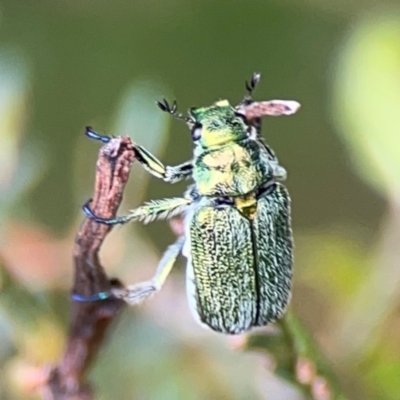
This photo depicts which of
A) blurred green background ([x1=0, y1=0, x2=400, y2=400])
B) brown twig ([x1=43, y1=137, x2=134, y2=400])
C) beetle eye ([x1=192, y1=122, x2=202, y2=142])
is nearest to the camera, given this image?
brown twig ([x1=43, y1=137, x2=134, y2=400])

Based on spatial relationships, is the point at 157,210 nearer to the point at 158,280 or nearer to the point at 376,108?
the point at 158,280

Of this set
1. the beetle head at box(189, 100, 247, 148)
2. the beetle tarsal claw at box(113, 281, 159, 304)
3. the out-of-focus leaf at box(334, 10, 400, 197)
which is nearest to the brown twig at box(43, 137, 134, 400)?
the beetle tarsal claw at box(113, 281, 159, 304)

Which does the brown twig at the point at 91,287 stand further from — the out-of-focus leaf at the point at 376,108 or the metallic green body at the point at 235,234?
the out-of-focus leaf at the point at 376,108

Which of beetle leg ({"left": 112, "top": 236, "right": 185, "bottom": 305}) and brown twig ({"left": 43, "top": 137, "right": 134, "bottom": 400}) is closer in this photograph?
brown twig ({"left": 43, "top": 137, "right": 134, "bottom": 400})

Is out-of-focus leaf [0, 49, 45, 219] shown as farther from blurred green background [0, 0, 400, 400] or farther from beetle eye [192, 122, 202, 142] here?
beetle eye [192, 122, 202, 142]

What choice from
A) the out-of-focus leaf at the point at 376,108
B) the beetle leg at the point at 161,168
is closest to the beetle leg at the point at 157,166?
the beetle leg at the point at 161,168

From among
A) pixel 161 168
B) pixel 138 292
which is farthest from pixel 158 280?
pixel 161 168
